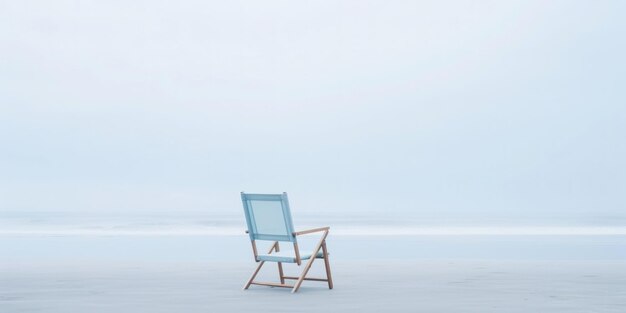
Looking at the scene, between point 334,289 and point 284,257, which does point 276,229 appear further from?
point 334,289

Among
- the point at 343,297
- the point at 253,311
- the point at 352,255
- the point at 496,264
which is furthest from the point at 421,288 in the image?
the point at 352,255

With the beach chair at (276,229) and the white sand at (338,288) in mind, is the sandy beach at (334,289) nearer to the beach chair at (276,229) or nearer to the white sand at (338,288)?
the white sand at (338,288)

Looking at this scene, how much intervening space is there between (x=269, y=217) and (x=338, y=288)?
77 cm

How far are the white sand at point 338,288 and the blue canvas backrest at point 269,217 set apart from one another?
1.42 ft

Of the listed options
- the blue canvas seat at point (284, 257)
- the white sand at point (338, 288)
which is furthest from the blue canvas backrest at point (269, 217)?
the white sand at point (338, 288)

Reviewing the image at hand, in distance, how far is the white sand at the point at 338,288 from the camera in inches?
230

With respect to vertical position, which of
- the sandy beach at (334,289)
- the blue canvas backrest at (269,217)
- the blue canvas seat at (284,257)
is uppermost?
the blue canvas backrest at (269,217)

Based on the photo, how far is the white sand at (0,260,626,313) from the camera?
5.83m

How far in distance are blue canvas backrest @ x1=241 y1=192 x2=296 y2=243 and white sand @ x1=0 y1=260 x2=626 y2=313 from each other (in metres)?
0.43

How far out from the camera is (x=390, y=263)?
9430 millimetres

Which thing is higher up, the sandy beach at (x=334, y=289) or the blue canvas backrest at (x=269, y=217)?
the blue canvas backrest at (x=269, y=217)

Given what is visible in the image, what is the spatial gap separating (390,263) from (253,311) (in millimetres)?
4007

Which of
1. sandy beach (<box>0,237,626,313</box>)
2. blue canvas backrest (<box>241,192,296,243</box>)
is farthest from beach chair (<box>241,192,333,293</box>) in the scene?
sandy beach (<box>0,237,626,313</box>)

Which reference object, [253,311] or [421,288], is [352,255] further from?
[253,311]
